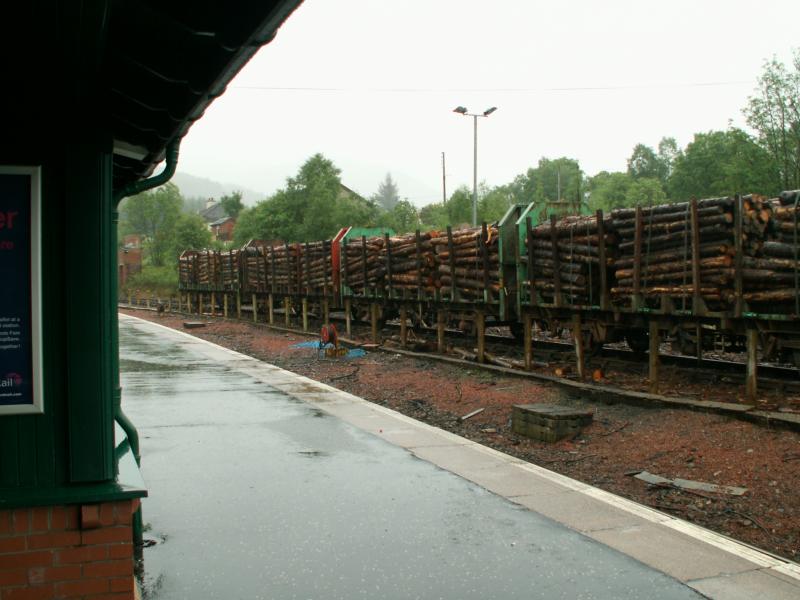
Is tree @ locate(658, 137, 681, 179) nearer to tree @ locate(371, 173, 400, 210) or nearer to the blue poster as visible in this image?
tree @ locate(371, 173, 400, 210)

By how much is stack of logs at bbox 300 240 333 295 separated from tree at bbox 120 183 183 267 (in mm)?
55808

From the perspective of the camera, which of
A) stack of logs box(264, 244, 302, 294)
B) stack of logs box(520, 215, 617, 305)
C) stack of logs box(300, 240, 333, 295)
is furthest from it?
stack of logs box(264, 244, 302, 294)

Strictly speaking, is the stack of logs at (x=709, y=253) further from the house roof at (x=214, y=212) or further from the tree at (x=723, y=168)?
the house roof at (x=214, y=212)

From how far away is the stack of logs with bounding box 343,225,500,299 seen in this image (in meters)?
15.3

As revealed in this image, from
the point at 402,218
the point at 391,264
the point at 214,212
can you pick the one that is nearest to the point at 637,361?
the point at 391,264

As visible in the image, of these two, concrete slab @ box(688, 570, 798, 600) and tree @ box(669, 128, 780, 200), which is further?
tree @ box(669, 128, 780, 200)

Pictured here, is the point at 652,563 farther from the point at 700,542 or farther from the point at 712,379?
the point at 712,379

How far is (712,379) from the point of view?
11438 mm

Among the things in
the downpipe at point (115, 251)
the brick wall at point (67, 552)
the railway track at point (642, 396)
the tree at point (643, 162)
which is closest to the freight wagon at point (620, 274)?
the railway track at point (642, 396)

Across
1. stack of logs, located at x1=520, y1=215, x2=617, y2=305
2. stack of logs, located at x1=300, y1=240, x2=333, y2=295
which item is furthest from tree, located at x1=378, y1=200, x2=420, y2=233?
stack of logs, located at x1=520, y1=215, x2=617, y2=305

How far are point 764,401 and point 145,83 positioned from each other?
905 cm

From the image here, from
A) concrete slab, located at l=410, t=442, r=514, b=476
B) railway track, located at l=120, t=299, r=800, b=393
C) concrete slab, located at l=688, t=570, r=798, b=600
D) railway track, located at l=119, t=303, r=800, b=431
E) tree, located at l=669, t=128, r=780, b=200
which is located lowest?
concrete slab, located at l=688, t=570, r=798, b=600

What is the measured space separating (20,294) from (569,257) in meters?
10.5

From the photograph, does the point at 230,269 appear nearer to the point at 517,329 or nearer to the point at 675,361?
the point at 517,329
